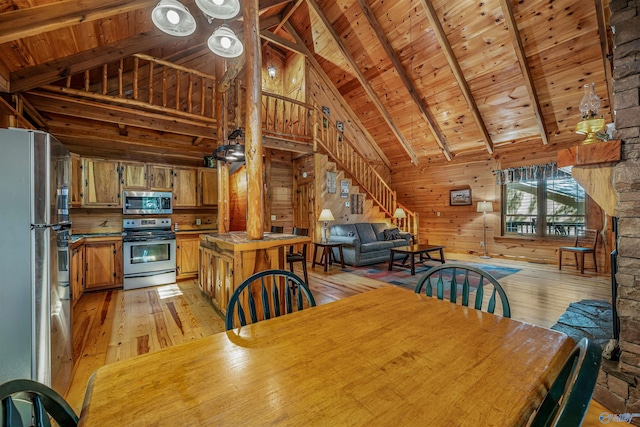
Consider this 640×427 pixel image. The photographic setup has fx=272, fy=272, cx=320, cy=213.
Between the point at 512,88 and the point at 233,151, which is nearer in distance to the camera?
the point at 233,151

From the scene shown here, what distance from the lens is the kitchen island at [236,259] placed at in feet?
8.47

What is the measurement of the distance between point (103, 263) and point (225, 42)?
11.7ft

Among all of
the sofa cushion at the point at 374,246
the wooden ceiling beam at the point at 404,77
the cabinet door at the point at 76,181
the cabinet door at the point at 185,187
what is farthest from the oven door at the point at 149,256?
the wooden ceiling beam at the point at 404,77

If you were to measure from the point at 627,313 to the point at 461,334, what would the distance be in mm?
1615

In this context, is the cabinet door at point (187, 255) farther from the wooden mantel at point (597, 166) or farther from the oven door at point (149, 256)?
the wooden mantel at point (597, 166)

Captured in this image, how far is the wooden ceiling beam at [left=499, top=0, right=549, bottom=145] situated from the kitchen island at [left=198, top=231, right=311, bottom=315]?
16.0 feet

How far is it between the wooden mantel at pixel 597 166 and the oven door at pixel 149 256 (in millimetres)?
4964

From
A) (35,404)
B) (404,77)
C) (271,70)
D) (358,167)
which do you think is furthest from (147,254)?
(404,77)

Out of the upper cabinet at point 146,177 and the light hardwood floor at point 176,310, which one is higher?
the upper cabinet at point 146,177

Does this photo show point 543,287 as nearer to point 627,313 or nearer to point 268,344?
point 627,313

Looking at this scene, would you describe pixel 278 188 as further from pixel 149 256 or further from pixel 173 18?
pixel 173 18

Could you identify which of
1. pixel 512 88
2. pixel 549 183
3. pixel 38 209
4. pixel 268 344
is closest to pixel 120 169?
pixel 38 209

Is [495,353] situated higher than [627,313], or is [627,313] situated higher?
[495,353]

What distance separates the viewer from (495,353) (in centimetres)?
93
